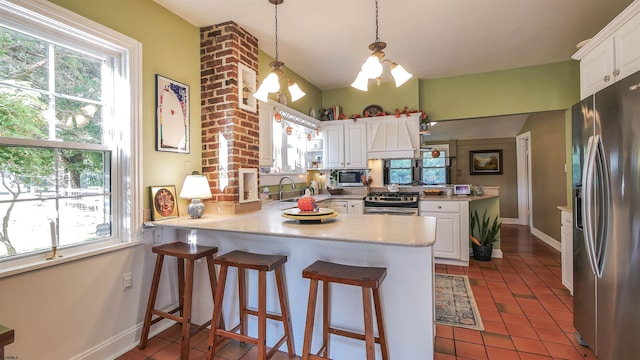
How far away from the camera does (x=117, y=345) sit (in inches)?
76.0

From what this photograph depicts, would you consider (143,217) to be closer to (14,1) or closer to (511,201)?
(14,1)

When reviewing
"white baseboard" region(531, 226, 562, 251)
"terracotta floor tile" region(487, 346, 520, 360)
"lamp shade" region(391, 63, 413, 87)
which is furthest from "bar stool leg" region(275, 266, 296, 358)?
"white baseboard" region(531, 226, 562, 251)

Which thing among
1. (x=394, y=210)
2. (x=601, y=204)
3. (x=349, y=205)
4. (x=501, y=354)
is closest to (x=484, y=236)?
(x=394, y=210)

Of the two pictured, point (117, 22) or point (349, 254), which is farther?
point (117, 22)

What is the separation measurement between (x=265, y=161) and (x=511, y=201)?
619 centimetres

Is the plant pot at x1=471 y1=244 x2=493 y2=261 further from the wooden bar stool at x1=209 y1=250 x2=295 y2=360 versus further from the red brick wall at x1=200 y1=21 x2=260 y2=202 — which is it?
the red brick wall at x1=200 y1=21 x2=260 y2=202

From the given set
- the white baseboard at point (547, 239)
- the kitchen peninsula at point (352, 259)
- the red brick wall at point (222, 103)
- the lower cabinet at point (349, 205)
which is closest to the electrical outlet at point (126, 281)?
the kitchen peninsula at point (352, 259)

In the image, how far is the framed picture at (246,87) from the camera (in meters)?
2.68

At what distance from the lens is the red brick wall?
2602mm

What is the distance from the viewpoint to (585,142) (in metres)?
1.82

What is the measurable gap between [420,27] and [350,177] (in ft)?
7.88

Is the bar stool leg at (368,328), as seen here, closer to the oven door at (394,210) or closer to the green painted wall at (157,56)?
the green painted wall at (157,56)

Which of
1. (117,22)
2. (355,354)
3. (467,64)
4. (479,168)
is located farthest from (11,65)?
(479,168)

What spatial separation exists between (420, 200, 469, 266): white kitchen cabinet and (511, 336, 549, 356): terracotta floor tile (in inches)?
62.0
